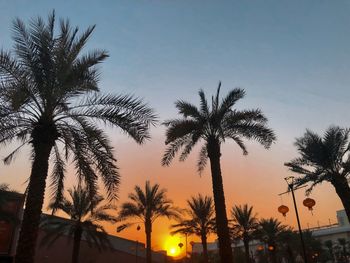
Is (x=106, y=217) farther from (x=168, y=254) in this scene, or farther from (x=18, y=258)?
(x=168, y=254)

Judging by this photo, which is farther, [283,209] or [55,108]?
[283,209]

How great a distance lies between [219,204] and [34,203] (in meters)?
9.57

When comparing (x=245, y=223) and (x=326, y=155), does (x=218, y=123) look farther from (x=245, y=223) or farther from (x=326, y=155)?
(x=245, y=223)

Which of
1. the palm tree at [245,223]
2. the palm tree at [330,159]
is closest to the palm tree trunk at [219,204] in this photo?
the palm tree at [330,159]

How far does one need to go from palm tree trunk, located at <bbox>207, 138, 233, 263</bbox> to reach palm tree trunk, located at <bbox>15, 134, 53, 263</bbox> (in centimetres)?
914

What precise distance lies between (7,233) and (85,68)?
538 inches

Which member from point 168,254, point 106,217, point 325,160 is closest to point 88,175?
point 325,160

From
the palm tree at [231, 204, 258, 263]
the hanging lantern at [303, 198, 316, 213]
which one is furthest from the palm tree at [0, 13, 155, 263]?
the palm tree at [231, 204, 258, 263]

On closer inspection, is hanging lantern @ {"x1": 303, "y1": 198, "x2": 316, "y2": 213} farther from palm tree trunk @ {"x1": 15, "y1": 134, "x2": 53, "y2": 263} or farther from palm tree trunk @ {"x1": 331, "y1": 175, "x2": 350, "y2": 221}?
palm tree trunk @ {"x1": 15, "y1": 134, "x2": 53, "y2": 263}

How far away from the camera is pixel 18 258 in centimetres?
988

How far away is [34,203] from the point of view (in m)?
10.6

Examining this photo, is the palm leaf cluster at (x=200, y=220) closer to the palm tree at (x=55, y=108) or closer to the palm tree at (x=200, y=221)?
the palm tree at (x=200, y=221)

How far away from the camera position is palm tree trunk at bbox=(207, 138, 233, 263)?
16.8 meters

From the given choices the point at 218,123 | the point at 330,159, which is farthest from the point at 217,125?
the point at 330,159
